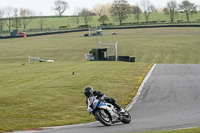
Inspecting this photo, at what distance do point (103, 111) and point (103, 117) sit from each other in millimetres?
210

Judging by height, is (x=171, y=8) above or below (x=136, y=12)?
above

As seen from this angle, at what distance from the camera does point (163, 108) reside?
57.7 ft

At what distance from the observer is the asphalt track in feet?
41.2

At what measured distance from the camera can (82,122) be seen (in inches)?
605

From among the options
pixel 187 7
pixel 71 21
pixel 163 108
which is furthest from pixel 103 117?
pixel 71 21

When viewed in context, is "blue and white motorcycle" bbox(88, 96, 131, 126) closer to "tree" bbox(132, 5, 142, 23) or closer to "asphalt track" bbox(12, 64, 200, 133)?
"asphalt track" bbox(12, 64, 200, 133)

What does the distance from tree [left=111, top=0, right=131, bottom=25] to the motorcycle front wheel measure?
141 metres

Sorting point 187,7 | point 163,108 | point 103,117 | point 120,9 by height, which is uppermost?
point 187,7

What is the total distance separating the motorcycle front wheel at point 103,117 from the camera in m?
12.8

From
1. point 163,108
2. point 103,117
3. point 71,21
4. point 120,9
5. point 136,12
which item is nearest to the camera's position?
point 103,117

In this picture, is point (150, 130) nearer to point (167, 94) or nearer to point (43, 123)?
point (43, 123)

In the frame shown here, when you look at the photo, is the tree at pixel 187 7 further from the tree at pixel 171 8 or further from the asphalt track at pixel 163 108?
the asphalt track at pixel 163 108

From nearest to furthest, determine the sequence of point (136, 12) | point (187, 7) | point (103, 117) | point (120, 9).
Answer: point (103, 117)
point (120, 9)
point (187, 7)
point (136, 12)

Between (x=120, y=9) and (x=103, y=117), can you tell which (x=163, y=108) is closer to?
(x=103, y=117)
